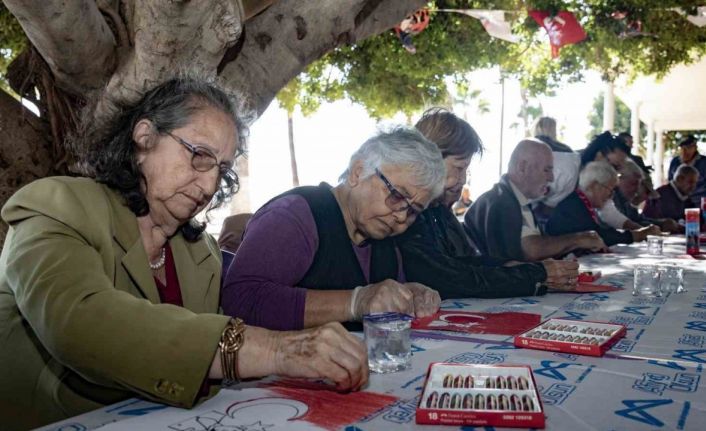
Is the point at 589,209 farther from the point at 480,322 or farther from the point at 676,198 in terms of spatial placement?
the point at 676,198

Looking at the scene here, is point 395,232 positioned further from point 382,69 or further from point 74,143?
point 382,69

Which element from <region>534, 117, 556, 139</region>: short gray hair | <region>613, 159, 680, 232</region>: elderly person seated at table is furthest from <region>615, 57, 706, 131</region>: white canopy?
<region>613, 159, 680, 232</region>: elderly person seated at table

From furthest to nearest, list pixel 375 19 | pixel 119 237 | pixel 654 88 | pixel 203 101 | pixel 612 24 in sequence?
pixel 654 88 < pixel 612 24 < pixel 375 19 < pixel 203 101 < pixel 119 237

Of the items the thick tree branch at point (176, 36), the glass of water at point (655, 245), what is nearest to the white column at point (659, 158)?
the glass of water at point (655, 245)

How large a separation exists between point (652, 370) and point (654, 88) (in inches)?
795

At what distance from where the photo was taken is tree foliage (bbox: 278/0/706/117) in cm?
897

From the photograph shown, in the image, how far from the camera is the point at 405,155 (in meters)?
2.66

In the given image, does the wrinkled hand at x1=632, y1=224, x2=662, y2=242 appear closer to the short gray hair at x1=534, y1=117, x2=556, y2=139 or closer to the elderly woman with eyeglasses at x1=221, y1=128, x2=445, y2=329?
the short gray hair at x1=534, y1=117, x2=556, y2=139

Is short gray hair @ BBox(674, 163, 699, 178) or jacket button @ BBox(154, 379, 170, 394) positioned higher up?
short gray hair @ BBox(674, 163, 699, 178)

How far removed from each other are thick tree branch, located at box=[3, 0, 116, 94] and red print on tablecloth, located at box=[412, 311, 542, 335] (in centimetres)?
228

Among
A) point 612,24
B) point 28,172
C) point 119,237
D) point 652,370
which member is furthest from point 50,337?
point 612,24

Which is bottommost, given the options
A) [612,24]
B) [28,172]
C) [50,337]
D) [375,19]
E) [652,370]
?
[652,370]

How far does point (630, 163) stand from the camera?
316 inches

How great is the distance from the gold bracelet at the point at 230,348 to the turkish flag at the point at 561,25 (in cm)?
861
